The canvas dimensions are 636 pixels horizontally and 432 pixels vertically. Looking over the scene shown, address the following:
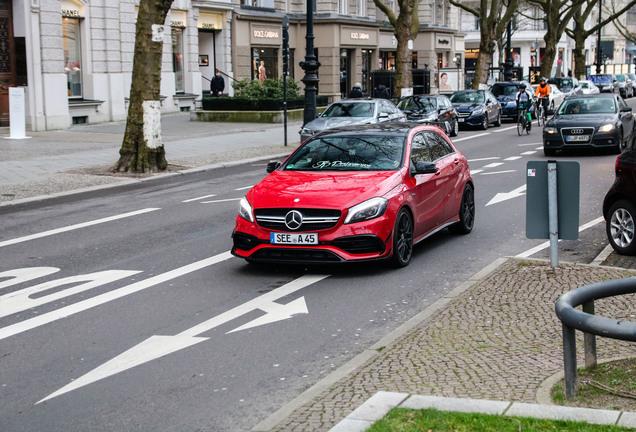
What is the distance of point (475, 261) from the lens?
34.1 ft

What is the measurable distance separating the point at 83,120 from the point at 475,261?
87.6ft

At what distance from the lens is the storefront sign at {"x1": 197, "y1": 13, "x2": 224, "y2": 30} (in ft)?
141

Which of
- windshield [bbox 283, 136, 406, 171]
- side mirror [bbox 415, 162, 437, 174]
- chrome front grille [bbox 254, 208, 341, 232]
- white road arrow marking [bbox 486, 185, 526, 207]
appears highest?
windshield [bbox 283, 136, 406, 171]

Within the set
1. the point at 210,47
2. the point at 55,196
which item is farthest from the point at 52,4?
the point at 55,196

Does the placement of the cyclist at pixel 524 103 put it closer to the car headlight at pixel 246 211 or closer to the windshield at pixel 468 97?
the windshield at pixel 468 97

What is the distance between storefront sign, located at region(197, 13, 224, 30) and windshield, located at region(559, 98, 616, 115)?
75.9 ft

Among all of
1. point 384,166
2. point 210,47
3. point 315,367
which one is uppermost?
point 210,47

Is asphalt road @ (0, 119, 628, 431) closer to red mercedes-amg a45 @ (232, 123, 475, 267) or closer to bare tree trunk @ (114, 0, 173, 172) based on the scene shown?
red mercedes-amg a45 @ (232, 123, 475, 267)

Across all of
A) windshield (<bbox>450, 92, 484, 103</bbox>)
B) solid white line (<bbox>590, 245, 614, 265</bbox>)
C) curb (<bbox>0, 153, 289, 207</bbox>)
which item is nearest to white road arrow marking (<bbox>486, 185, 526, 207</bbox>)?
solid white line (<bbox>590, 245, 614, 265</bbox>)

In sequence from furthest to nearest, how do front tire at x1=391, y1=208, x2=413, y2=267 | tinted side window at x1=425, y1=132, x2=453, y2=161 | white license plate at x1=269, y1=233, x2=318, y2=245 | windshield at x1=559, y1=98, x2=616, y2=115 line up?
1. windshield at x1=559, y1=98, x2=616, y2=115
2. tinted side window at x1=425, y1=132, x2=453, y2=161
3. front tire at x1=391, y1=208, x2=413, y2=267
4. white license plate at x1=269, y1=233, x2=318, y2=245

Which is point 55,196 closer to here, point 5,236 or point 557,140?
point 5,236

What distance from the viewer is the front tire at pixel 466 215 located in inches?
472

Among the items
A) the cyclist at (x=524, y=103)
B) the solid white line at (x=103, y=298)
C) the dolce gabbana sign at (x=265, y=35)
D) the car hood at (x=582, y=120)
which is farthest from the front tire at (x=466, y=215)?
the dolce gabbana sign at (x=265, y=35)

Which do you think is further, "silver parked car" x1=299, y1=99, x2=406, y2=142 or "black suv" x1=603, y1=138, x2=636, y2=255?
"silver parked car" x1=299, y1=99, x2=406, y2=142
